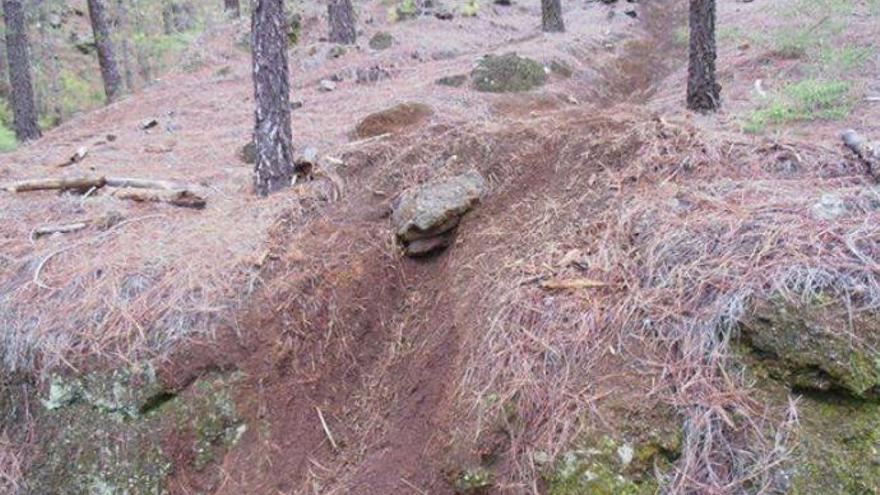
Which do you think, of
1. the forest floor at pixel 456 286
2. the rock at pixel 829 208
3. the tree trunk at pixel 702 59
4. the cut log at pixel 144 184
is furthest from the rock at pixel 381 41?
the rock at pixel 829 208

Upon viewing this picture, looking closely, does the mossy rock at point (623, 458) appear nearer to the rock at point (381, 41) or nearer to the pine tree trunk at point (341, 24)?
the rock at point (381, 41)

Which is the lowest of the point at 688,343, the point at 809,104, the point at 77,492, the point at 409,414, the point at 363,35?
the point at 77,492

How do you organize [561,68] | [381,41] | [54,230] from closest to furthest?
[54,230]
[561,68]
[381,41]

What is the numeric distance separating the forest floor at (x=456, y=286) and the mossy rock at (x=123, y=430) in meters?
0.08

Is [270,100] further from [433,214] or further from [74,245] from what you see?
[433,214]

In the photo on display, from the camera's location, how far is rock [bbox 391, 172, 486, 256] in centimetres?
458

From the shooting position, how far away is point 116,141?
28.1 ft

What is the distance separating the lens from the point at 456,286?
420cm

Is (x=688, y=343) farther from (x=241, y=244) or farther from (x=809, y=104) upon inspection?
(x=809, y=104)

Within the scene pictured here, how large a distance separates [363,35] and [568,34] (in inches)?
204

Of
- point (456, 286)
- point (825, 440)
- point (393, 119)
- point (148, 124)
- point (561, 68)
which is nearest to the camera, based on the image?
point (825, 440)

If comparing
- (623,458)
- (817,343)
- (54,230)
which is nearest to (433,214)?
(623,458)

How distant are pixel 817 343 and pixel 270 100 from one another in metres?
4.63

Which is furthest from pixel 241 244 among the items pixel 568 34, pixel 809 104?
pixel 568 34
